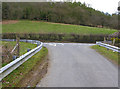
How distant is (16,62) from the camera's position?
5.62 m

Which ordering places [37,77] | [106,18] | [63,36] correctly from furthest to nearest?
1. [106,18]
2. [63,36]
3. [37,77]

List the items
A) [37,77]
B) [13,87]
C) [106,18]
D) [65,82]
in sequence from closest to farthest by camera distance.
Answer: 1. [13,87]
2. [65,82]
3. [37,77]
4. [106,18]

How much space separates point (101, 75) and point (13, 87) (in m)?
3.64

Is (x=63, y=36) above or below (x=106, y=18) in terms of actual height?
below

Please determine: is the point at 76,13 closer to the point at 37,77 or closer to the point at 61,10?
the point at 61,10

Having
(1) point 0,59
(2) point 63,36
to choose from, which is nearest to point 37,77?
(1) point 0,59

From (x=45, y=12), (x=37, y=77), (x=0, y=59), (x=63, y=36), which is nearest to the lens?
(x=37, y=77)

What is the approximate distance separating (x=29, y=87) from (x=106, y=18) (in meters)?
54.4

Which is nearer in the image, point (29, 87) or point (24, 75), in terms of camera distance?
point (29, 87)

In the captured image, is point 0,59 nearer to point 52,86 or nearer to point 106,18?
point 52,86

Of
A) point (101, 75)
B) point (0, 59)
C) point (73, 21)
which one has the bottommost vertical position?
point (101, 75)

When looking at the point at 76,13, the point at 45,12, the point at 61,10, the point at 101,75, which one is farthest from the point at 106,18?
the point at 101,75

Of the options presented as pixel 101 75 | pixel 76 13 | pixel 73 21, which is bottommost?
pixel 101 75

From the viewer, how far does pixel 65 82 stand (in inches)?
194
